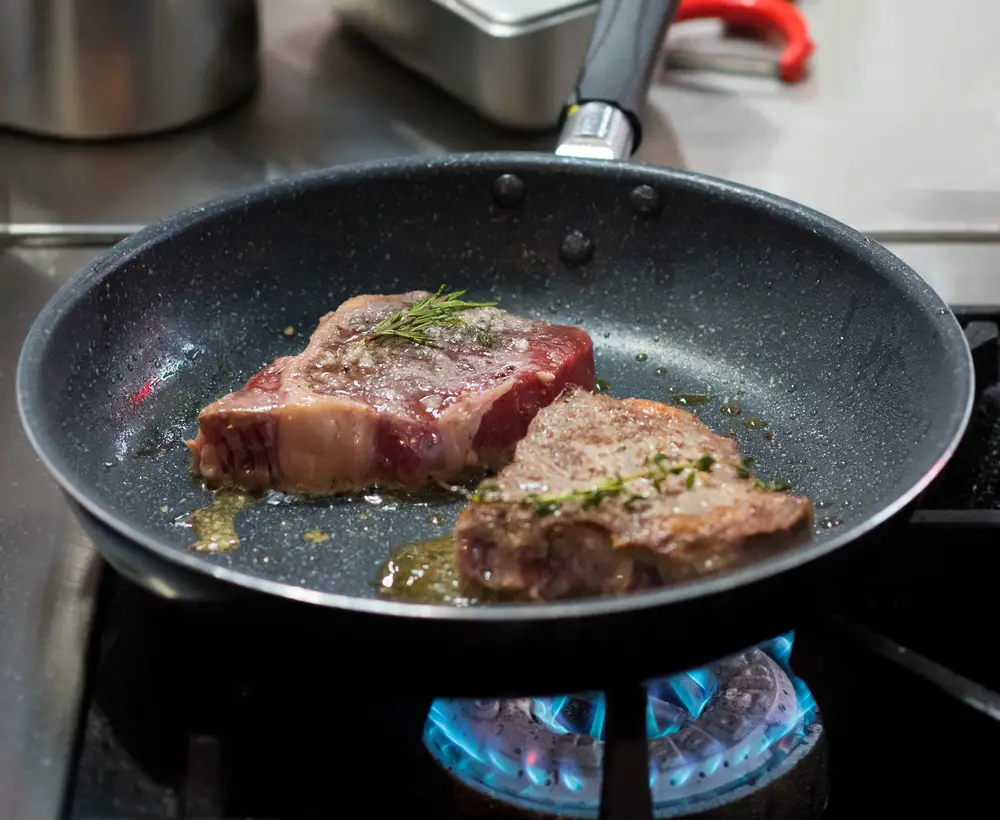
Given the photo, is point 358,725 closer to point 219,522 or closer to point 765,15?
point 219,522

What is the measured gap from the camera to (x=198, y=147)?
173 centimetres

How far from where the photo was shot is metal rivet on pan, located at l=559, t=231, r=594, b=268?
4.50ft

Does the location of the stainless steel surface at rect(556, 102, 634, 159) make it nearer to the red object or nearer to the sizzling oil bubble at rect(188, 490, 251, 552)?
the sizzling oil bubble at rect(188, 490, 251, 552)

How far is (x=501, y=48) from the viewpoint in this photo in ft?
5.19

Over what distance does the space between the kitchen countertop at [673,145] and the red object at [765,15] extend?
5 cm

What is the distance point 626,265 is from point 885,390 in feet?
1.22

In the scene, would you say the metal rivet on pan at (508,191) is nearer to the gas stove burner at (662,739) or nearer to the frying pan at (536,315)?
the frying pan at (536,315)

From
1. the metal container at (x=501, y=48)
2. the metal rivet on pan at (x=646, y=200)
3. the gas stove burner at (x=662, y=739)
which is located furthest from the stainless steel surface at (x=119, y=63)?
the gas stove burner at (x=662, y=739)

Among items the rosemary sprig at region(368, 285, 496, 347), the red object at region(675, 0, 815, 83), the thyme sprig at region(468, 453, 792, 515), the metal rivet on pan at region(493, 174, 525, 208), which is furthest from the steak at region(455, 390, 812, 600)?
the red object at region(675, 0, 815, 83)

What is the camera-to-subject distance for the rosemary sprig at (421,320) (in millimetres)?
1168

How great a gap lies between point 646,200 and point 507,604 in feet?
1.98

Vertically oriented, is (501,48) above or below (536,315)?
above

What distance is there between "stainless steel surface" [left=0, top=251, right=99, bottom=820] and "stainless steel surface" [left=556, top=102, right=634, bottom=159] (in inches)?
28.1

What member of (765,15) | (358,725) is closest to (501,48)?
(765,15)
